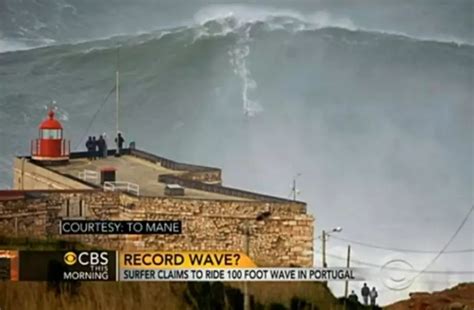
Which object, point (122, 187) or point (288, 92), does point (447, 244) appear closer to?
point (288, 92)

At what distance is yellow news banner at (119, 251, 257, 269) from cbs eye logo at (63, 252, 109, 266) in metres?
0.06

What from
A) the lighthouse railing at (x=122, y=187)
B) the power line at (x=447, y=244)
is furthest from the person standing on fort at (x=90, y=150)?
the power line at (x=447, y=244)

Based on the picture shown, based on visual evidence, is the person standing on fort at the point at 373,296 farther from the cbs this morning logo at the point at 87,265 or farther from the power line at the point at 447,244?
the cbs this morning logo at the point at 87,265

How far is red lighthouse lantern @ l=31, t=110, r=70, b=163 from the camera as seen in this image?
3.19 metres

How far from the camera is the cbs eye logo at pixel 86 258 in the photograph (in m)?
3.17

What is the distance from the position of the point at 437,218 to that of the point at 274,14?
935 millimetres

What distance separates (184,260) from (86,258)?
34 centimetres

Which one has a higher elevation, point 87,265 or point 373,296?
point 87,265

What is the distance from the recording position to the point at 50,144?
319 cm

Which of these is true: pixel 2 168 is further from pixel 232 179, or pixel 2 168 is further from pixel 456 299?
pixel 456 299

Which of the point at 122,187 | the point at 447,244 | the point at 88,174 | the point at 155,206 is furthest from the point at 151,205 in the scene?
the point at 447,244

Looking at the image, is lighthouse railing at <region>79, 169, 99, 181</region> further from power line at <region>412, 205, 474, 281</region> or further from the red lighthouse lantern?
power line at <region>412, 205, 474, 281</region>
